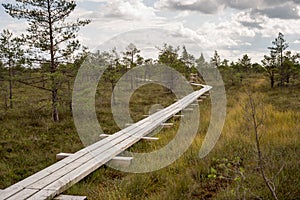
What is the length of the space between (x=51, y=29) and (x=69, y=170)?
21.4 feet

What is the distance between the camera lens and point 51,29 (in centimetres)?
970

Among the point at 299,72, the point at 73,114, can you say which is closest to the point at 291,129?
the point at 73,114

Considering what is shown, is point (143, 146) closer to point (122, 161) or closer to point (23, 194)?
point (122, 161)

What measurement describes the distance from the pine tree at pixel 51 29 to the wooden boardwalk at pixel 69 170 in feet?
13.4

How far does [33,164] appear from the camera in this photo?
215 inches

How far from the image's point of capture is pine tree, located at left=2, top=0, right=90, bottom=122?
31.3ft

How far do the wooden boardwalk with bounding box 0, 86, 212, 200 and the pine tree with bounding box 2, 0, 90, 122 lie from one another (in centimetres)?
409

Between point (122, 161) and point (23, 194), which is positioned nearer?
point (23, 194)

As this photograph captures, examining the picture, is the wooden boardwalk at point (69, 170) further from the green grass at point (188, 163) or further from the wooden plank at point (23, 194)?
the green grass at point (188, 163)

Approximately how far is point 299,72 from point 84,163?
1800 centimetres

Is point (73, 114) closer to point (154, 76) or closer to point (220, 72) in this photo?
point (154, 76)

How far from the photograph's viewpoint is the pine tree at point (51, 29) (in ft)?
31.3

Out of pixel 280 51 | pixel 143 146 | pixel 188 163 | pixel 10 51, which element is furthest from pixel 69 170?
pixel 280 51

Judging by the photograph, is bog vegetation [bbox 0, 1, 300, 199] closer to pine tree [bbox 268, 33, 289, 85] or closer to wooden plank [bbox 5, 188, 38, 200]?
wooden plank [bbox 5, 188, 38, 200]
